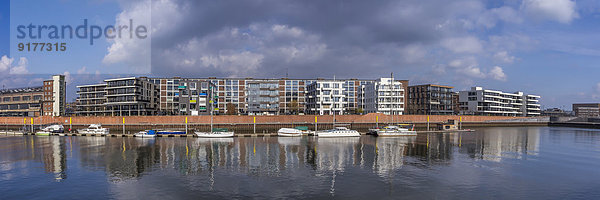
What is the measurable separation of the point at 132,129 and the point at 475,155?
109m

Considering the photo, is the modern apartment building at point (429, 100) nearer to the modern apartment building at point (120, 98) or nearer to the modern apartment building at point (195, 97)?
the modern apartment building at point (195, 97)

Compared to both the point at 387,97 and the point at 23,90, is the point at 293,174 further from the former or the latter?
the point at 23,90

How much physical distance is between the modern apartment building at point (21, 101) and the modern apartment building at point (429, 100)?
197 meters

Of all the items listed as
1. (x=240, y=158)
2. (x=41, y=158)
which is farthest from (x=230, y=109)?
(x=240, y=158)

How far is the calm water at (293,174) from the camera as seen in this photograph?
34625mm

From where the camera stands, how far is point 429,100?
17888 cm

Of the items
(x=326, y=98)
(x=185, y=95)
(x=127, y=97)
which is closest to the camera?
(x=185, y=95)

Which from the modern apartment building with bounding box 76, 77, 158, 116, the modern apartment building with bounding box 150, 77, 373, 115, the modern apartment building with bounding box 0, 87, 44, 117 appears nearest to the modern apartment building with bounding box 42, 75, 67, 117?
the modern apartment building with bounding box 0, 87, 44, 117

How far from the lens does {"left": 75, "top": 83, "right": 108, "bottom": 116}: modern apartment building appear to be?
544 feet

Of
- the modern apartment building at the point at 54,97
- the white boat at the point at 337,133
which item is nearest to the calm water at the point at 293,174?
the white boat at the point at 337,133

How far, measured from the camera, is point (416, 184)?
38.2 m

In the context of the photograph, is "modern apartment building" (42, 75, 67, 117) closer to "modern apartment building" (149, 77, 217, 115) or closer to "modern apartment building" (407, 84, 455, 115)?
"modern apartment building" (149, 77, 217, 115)

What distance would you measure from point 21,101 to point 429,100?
709 feet

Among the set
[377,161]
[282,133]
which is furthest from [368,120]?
[377,161]
